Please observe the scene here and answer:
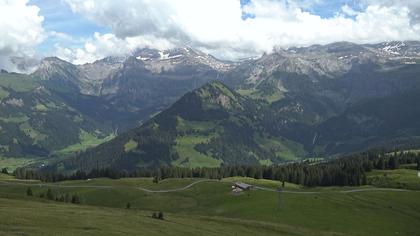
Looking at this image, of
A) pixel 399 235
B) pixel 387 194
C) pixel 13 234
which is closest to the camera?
pixel 13 234

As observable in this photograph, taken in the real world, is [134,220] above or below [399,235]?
above

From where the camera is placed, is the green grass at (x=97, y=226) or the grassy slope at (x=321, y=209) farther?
the grassy slope at (x=321, y=209)

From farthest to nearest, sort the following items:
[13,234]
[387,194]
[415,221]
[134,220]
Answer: [387,194] → [415,221] → [134,220] → [13,234]

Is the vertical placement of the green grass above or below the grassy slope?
above

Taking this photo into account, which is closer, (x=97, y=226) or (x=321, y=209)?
(x=97, y=226)

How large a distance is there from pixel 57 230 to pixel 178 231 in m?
24.2

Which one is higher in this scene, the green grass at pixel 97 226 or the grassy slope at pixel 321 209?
the green grass at pixel 97 226

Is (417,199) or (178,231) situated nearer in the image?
(178,231)

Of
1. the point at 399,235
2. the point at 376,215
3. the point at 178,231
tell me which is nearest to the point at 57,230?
the point at 178,231

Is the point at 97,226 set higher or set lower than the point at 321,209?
higher

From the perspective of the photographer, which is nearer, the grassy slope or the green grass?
the green grass

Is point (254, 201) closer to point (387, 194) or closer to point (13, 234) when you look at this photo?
point (387, 194)

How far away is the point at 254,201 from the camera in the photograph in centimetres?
18500

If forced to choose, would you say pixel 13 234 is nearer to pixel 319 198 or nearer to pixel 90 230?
pixel 90 230
